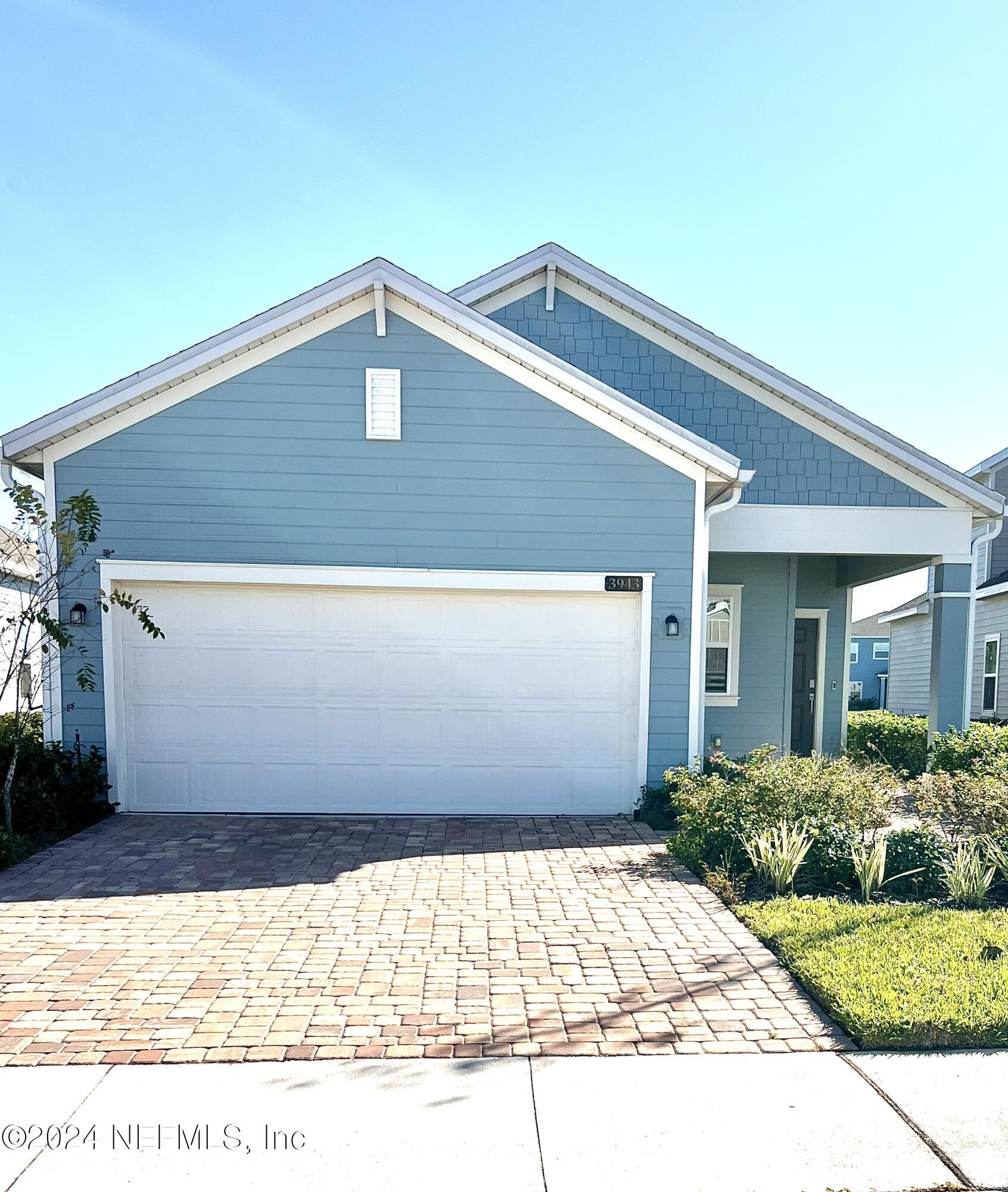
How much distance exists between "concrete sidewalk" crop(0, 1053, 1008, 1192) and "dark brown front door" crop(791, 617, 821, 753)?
8970mm

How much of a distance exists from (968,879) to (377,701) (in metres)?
5.51

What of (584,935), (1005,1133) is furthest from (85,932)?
(1005,1133)

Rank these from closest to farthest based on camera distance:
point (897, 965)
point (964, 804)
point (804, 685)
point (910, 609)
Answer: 1. point (897, 965)
2. point (964, 804)
3. point (804, 685)
4. point (910, 609)

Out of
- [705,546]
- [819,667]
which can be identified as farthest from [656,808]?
[819,667]

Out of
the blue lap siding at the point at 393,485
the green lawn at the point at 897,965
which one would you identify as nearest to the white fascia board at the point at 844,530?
the blue lap siding at the point at 393,485

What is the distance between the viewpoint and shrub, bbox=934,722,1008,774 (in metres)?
8.95

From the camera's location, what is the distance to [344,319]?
7902 mm

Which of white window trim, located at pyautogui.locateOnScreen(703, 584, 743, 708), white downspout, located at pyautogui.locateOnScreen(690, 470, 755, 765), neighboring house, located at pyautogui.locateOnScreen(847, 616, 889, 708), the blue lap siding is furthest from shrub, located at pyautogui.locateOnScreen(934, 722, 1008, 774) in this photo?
neighboring house, located at pyautogui.locateOnScreen(847, 616, 889, 708)

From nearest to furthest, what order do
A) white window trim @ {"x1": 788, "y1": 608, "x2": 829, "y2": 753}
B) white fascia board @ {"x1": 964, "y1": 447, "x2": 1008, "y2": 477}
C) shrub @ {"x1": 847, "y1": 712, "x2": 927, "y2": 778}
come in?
shrub @ {"x1": 847, "y1": 712, "x2": 927, "y2": 778} → white window trim @ {"x1": 788, "y1": 608, "x2": 829, "y2": 753} → white fascia board @ {"x1": 964, "y1": 447, "x2": 1008, "y2": 477}

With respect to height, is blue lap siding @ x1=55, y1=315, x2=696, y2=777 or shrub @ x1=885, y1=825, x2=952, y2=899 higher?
blue lap siding @ x1=55, y1=315, x2=696, y2=777

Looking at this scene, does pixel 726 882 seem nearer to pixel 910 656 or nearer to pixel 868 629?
pixel 910 656

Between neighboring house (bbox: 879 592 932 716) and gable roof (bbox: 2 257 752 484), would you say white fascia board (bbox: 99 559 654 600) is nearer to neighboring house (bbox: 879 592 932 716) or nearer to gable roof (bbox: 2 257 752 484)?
gable roof (bbox: 2 257 752 484)

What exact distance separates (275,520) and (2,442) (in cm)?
275

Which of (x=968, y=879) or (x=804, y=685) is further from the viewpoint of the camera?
(x=804, y=685)
